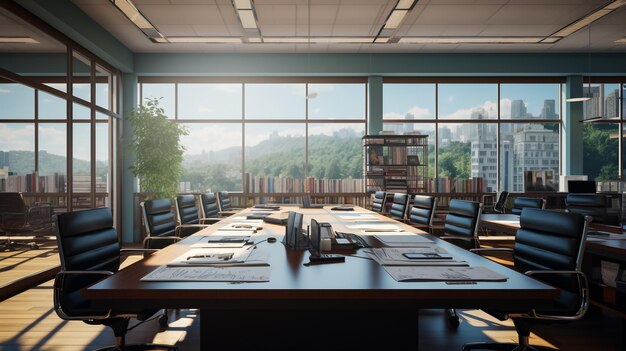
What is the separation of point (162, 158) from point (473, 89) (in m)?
6.07

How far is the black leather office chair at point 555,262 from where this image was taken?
1.85 meters

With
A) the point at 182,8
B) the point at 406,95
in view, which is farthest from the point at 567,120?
the point at 182,8

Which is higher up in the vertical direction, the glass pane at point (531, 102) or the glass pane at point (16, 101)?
the glass pane at point (531, 102)

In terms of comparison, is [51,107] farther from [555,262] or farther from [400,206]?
[555,262]

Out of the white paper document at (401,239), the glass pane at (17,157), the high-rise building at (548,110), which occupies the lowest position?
the white paper document at (401,239)

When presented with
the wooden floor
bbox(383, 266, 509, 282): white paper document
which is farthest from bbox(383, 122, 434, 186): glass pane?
bbox(383, 266, 509, 282): white paper document

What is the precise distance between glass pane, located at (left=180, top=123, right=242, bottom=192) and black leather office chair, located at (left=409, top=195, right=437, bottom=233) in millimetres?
4345

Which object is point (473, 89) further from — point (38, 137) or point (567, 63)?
point (38, 137)

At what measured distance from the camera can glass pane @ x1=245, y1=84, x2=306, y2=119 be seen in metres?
7.45

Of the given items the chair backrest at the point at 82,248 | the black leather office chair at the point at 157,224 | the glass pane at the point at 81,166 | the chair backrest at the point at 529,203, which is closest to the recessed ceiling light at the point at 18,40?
the glass pane at the point at 81,166

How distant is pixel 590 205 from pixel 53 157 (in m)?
6.40

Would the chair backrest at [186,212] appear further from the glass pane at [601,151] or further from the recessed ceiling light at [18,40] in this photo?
the glass pane at [601,151]

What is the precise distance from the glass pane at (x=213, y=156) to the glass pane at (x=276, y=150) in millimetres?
259

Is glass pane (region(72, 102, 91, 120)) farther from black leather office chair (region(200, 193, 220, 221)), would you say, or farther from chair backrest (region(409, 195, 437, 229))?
chair backrest (region(409, 195, 437, 229))
